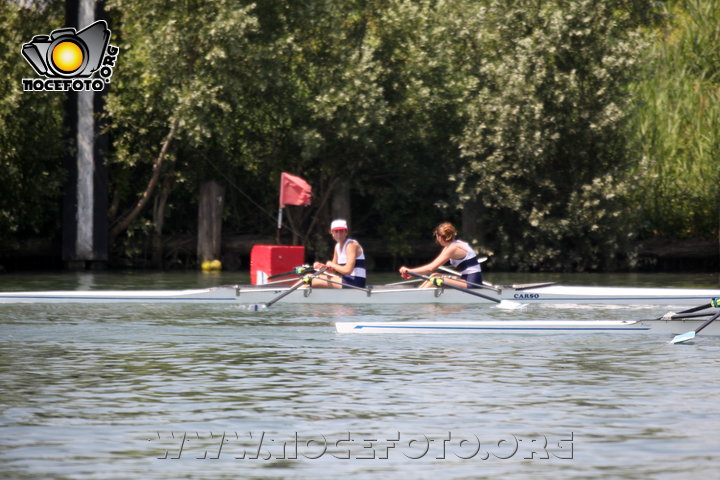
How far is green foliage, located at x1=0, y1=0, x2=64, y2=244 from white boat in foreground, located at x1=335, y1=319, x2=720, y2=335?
1719cm

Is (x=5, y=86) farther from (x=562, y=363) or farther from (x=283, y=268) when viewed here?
(x=562, y=363)

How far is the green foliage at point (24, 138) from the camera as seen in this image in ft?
98.4

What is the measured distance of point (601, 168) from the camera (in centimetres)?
3097

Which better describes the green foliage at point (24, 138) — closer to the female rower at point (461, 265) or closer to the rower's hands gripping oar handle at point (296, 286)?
the rower's hands gripping oar handle at point (296, 286)

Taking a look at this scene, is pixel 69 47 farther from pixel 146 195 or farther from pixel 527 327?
pixel 527 327

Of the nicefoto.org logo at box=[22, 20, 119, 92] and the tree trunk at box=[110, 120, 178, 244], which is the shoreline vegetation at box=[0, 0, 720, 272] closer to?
the tree trunk at box=[110, 120, 178, 244]

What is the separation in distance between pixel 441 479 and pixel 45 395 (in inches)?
156

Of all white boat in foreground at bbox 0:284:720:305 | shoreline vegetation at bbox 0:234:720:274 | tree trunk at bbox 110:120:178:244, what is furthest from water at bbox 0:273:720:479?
shoreline vegetation at bbox 0:234:720:274

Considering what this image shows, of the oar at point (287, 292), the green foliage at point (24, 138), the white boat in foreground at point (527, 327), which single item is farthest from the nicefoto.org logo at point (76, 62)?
the white boat in foreground at point (527, 327)

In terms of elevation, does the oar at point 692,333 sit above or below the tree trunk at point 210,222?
below

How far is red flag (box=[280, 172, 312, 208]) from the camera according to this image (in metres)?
24.3

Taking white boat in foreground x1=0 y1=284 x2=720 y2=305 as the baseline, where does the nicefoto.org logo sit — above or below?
above

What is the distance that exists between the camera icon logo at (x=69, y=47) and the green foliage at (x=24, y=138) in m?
0.31

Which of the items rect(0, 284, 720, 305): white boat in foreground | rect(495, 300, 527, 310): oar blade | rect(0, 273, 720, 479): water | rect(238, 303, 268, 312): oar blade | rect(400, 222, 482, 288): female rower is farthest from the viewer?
rect(400, 222, 482, 288): female rower
